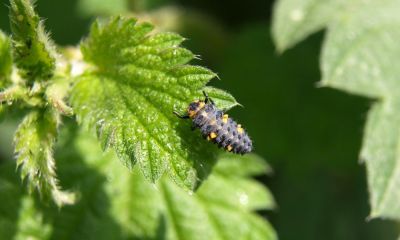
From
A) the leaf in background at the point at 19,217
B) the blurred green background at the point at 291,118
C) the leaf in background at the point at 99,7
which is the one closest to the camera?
the leaf in background at the point at 19,217

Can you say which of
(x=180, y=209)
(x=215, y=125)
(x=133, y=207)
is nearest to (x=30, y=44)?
(x=215, y=125)

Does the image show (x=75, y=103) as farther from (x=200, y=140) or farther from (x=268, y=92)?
(x=268, y=92)

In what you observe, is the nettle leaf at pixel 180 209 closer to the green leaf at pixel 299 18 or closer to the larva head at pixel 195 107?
the green leaf at pixel 299 18

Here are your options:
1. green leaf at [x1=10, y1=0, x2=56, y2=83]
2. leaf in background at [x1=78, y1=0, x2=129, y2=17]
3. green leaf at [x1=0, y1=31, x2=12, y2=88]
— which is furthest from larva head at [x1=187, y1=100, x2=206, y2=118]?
leaf in background at [x1=78, y1=0, x2=129, y2=17]

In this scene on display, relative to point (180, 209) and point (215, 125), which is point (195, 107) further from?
point (180, 209)

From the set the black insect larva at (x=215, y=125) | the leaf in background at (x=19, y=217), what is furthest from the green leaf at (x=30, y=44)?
the leaf in background at (x=19, y=217)

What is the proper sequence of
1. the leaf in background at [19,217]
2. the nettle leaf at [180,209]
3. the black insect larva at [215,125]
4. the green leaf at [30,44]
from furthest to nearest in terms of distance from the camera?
the nettle leaf at [180,209] → the leaf in background at [19,217] → the green leaf at [30,44] → the black insect larva at [215,125]
